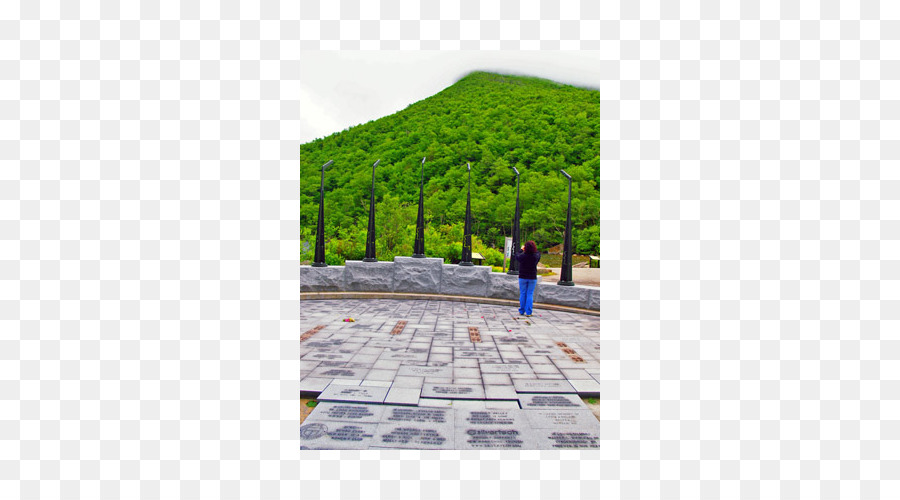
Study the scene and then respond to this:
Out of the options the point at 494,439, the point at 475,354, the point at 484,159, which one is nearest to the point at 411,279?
the point at 475,354

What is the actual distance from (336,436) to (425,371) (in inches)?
56.7

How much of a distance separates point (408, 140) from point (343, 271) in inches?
580

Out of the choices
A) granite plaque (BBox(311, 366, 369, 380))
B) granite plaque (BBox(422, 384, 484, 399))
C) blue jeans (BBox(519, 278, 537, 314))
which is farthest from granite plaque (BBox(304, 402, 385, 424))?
blue jeans (BBox(519, 278, 537, 314))

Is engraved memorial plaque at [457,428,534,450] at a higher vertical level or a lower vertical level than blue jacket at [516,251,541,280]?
lower

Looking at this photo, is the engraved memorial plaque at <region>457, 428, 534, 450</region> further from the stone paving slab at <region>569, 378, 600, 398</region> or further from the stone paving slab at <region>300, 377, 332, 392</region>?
the stone paving slab at <region>300, 377, 332, 392</region>

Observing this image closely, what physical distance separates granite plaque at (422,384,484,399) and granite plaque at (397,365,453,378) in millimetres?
309

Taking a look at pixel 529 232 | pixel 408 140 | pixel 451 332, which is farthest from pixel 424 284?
Result: pixel 529 232

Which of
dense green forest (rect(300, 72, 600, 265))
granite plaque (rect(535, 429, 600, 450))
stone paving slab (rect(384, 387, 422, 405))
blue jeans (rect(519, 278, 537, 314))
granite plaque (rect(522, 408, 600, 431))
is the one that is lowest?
granite plaque (rect(535, 429, 600, 450))

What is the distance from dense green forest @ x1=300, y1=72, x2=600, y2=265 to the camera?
17234 millimetres

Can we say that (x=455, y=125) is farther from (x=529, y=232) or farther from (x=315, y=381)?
(x=315, y=381)

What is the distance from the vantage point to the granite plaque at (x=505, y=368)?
397 centimetres

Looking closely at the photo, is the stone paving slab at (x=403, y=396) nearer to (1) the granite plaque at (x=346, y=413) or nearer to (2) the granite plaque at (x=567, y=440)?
(1) the granite plaque at (x=346, y=413)

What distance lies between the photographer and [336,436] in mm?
2594

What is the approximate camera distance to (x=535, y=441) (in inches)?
102
